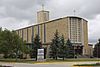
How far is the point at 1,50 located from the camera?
242ft

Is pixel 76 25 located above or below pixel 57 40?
above

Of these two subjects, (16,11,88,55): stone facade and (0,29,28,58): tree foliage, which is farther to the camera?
(16,11,88,55): stone facade

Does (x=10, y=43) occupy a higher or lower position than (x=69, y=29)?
lower

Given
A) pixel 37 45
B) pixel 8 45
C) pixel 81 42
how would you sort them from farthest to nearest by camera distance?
pixel 81 42 → pixel 37 45 → pixel 8 45

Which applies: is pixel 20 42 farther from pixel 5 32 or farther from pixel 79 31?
pixel 79 31

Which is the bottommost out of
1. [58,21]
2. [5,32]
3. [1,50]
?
[1,50]

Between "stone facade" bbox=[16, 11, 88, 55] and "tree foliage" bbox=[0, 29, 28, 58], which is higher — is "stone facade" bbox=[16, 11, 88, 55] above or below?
above

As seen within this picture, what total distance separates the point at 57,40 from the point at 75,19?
96011 mm

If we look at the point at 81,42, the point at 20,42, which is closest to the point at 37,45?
the point at 20,42

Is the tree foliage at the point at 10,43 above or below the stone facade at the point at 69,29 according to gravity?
below

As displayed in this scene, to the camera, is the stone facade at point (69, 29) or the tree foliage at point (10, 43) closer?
the tree foliage at point (10, 43)

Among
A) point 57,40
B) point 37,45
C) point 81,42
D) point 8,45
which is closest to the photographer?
point 8,45

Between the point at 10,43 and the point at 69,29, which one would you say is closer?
the point at 10,43

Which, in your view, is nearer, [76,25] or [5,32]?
[5,32]
